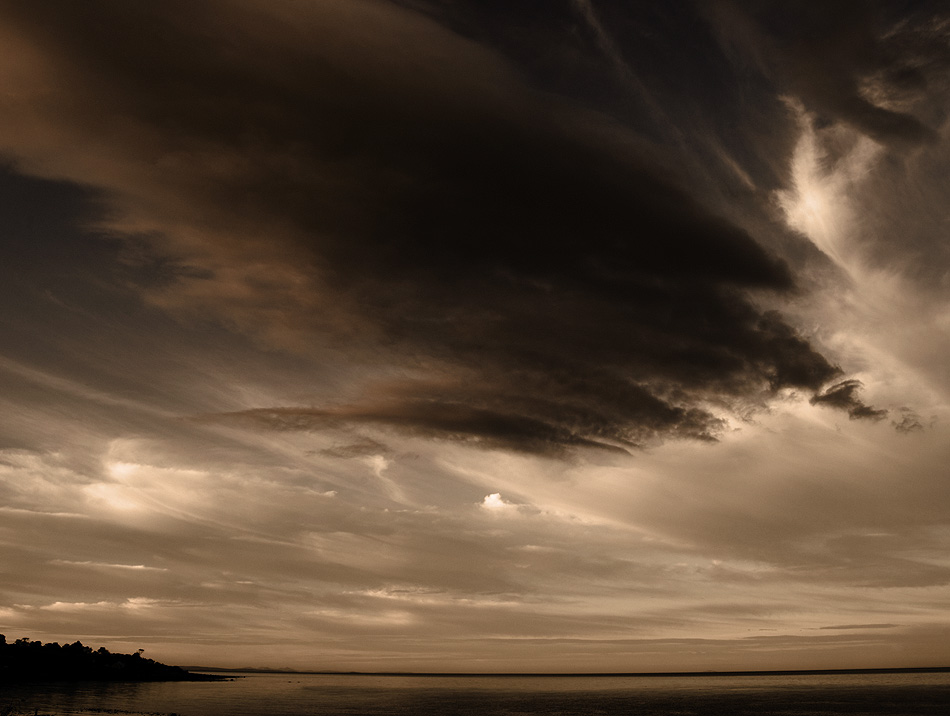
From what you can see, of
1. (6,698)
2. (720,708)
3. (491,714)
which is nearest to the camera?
(6,698)

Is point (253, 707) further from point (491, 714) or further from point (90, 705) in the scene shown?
point (491, 714)

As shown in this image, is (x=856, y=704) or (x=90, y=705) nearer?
(x=90, y=705)

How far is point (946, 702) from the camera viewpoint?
174m

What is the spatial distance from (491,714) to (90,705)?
76.3 metres

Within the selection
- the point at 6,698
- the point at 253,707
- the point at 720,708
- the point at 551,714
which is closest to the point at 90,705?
the point at 6,698

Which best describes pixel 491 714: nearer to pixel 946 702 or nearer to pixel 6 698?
pixel 6 698

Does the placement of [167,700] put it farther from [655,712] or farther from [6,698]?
[655,712]

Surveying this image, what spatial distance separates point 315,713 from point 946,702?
503 feet

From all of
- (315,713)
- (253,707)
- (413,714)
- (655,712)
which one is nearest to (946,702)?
(655,712)

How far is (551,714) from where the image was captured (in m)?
150

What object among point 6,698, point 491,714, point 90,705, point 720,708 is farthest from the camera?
point 720,708

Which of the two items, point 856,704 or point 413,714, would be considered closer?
point 413,714

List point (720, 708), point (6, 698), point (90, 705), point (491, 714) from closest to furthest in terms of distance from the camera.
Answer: point (90, 705) < point (6, 698) < point (491, 714) < point (720, 708)

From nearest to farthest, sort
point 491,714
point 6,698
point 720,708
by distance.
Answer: point 6,698 < point 491,714 < point 720,708
